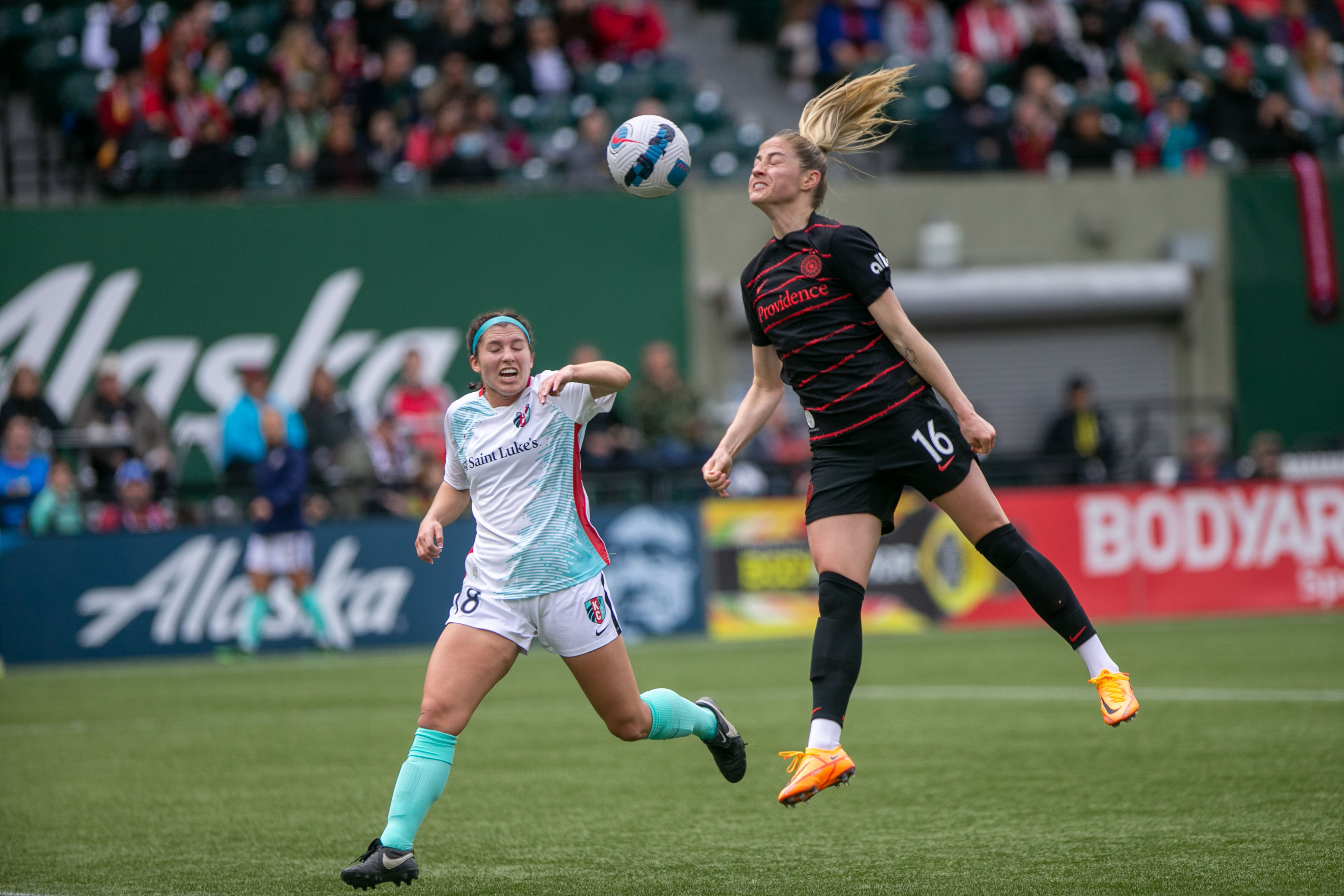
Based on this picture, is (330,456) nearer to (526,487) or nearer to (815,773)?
(526,487)

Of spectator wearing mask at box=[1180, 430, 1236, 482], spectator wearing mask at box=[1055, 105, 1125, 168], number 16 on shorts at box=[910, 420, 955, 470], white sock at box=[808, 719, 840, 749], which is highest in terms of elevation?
spectator wearing mask at box=[1055, 105, 1125, 168]

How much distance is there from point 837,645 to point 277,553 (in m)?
9.49

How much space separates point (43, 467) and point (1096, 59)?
46.9 ft

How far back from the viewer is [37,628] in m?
14.2

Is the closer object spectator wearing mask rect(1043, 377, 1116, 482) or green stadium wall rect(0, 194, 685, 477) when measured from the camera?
green stadium wall rect(0, 194, 685, 477)

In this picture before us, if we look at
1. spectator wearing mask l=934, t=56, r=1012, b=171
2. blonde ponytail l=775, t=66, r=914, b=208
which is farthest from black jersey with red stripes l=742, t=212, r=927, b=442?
spectator wearing mask l=934, t=56, r=1012, b=171

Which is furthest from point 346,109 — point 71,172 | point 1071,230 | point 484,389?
point 484,389

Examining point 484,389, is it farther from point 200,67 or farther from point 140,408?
point 200,67

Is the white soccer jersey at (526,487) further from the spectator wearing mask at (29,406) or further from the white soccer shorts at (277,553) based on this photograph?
the spectator wearing mask at (29,406)

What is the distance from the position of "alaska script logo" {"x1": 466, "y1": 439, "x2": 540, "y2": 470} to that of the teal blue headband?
35cm

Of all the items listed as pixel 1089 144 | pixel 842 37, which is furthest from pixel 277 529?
pixel 1089 144

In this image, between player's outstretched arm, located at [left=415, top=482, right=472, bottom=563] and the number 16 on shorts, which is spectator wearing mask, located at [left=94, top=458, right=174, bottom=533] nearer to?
player's outstretched arm, located at [left=415, top=482, right=472, bottom=563]

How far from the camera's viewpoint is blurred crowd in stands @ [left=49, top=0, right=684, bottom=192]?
1706cm

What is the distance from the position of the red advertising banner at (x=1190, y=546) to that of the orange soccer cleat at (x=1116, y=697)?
9.92 meters
